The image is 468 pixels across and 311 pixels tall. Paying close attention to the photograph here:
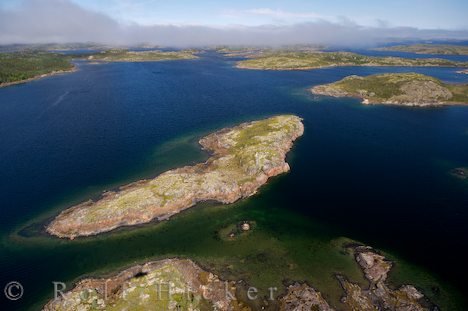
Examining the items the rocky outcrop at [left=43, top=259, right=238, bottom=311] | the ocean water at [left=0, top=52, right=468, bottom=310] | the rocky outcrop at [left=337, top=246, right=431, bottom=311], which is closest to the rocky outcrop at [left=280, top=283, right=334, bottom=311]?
the ocean water at [left=0, top=52, right=468, bottom=310]

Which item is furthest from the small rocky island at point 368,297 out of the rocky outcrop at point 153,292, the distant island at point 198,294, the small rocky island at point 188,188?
the small rocky island at point 188,188

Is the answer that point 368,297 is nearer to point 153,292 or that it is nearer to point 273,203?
point 273,203

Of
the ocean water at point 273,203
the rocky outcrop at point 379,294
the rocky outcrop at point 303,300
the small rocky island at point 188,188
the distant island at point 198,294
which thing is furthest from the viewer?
the small rocky island at point 188,188

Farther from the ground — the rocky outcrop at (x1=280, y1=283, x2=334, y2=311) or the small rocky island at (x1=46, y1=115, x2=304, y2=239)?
the small rocky island at (x1=46, y1=115, x2=304, y2=239)

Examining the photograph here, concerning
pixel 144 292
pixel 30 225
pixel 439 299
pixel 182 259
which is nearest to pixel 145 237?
pixel 182 259

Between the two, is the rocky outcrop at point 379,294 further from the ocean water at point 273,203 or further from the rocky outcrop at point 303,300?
the rocky outcrop at point 303,300

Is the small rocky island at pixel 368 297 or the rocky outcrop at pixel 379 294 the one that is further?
the rocky outcrop at pixel 379 294

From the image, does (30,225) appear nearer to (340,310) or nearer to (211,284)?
(211,284)

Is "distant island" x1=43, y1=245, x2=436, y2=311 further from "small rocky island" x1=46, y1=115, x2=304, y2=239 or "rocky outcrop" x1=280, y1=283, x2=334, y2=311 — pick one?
"small rocky island" x1=46, y1=115, x2=304, y2=239
